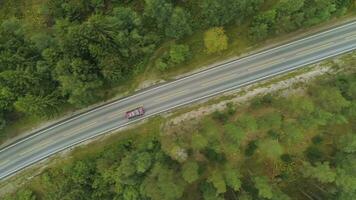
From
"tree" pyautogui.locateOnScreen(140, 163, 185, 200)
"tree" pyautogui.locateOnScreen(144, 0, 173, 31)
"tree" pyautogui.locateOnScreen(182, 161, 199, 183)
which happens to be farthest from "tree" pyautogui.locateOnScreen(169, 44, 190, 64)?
"tree" pyautogui.locateOnScreen(140, 163, 185, 200)

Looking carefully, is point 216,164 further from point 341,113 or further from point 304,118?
point 341,113

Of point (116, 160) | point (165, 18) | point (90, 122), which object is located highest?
point (165, 18)

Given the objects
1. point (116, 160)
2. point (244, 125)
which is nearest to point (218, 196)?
point (244, 125)

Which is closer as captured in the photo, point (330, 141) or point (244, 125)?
point (244, 125)

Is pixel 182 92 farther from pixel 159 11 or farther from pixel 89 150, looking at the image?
pixel 89 150

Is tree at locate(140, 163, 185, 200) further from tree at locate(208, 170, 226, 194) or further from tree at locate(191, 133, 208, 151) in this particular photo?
tree at locate(191, 133, 208, 151)

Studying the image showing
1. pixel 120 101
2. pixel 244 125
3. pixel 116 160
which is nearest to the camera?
pixel 244 125

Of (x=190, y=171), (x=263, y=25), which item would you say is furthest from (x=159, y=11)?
(x=190, y=171)
